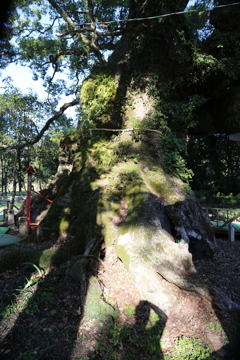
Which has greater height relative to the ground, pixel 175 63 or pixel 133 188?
pixel 175 63

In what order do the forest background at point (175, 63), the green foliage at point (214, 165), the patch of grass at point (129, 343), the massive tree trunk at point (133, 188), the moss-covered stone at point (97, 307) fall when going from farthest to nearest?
the green foliage at point (214, 165)
the forest background at point (175, 63)
the massive tree trunk at point (133, 188)
the moss-covered stone at point (97, 307)
the patch of grass at point (129, 343)

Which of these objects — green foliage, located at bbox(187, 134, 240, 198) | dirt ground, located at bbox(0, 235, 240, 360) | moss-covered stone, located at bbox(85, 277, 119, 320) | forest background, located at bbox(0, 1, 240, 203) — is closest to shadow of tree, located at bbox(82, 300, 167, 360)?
dirt ground, located at bbox(0, 235, 240, 360)

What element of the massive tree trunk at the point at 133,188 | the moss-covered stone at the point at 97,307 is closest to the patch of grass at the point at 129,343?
the moss-covered stone at the point at 97,307

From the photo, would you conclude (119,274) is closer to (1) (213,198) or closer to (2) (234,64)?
(2) (234,64)

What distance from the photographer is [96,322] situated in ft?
10.4

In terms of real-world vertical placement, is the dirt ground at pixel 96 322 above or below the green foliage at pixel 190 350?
above

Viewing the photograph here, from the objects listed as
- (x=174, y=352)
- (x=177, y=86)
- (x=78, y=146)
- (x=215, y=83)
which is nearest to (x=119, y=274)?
(x=174, y=352)

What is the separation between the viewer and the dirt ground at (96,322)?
2824 mm

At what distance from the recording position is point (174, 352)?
115 inches

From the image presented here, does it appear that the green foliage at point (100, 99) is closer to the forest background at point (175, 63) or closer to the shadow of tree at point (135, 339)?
the forest background at point (175, 63)

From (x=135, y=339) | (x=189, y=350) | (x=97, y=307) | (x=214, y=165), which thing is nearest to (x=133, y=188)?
(x=97, y=307)

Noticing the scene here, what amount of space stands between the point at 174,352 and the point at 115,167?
14.4 feet

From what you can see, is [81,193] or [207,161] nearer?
[81,193]

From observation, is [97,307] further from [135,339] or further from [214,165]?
[214,165]
